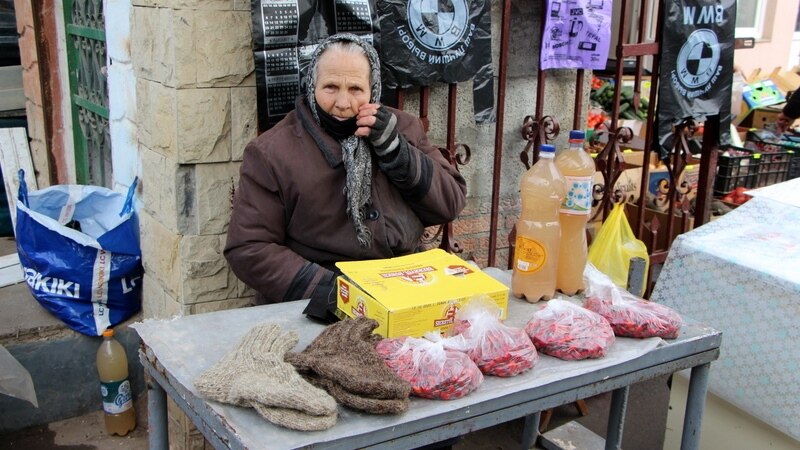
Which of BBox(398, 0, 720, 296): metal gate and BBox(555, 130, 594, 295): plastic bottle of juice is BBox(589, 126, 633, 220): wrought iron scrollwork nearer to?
BBox(398, 0, 720, 296): metal gate

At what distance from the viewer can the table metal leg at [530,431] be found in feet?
9.77

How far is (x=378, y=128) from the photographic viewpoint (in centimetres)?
237

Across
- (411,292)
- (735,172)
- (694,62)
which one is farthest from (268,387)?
(735,172)

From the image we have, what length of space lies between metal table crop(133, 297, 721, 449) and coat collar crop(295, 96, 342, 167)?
580mm

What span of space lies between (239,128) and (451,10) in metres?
0.99

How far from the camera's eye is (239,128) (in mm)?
2752

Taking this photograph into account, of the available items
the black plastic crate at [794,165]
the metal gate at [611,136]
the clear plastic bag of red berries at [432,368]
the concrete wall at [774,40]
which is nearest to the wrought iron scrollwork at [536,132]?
the metal gate at [611,136]

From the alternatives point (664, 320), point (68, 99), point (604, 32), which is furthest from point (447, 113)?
point (68, 99)

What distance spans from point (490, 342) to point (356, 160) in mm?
949

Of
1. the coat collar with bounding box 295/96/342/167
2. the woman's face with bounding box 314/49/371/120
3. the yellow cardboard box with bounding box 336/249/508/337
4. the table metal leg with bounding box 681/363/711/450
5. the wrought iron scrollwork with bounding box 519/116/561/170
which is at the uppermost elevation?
the woman's face with bounding box 314/49/371/120

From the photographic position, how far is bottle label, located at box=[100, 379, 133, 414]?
309 cm

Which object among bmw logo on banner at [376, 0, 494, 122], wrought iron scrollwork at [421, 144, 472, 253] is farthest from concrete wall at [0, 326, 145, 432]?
bmw logo on banner at [376, 0, 494, 122]

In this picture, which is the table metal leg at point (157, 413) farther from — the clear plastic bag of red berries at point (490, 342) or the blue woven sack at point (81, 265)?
the blue woven sack at point (81, 265)

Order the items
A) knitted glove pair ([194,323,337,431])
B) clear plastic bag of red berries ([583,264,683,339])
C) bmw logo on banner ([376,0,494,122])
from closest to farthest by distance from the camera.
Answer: knitted glove pair ([194,323,337,431])
clear plastic bag of red berries ([583,264,683,339])
bmw logo on banner ([376,0,494,122])
